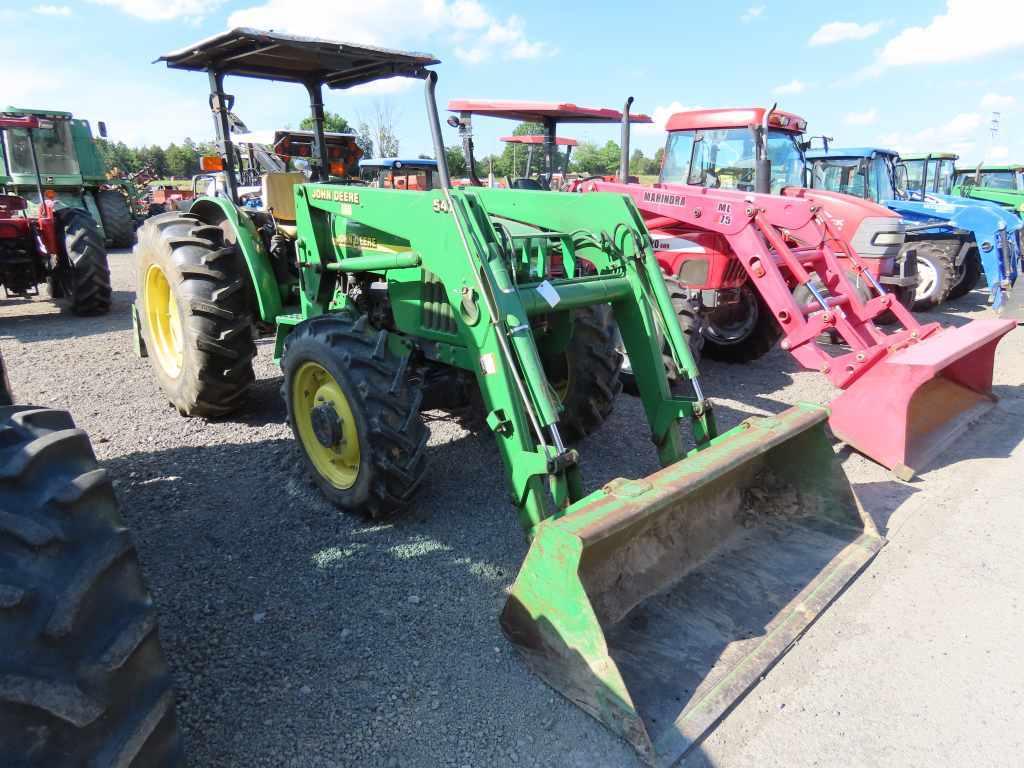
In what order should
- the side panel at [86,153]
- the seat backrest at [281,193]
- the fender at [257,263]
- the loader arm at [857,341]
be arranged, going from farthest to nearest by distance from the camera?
1. the side panel at [86,153]
2. the seat backrest at [281,193]
3. the fender at [257,263]
4. the loader arm at [857,341]

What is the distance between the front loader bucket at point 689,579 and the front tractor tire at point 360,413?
968 millimetres

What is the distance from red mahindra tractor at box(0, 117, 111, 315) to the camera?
26.6 feet

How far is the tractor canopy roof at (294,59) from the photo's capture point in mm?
3834

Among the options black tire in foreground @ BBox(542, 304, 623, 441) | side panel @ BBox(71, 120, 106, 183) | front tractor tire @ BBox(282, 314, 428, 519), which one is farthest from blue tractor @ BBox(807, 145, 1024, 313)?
side panel @ BBox(71, 120, 106, 183)

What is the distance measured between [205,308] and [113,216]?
13306 millimetres

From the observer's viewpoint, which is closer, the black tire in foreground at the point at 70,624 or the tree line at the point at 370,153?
the black tire in foreground at the point at 70,624

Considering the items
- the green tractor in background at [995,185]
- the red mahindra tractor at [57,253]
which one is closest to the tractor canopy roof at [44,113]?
the red mahindra tractor at [57,253]

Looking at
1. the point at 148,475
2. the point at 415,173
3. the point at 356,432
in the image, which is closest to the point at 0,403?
the point at 356,432

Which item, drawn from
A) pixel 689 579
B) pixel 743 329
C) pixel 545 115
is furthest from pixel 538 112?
pixel 689 579

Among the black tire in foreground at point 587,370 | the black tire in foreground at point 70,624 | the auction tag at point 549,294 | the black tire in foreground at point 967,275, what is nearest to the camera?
the black tire in foreground at point 70,624

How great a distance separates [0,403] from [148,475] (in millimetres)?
1856

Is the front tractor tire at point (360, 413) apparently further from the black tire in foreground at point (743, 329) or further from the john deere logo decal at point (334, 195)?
the black tire in foreground at point (743, 329)

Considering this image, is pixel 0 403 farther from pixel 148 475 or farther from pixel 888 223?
pixel 888 223

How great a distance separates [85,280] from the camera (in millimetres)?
8172
